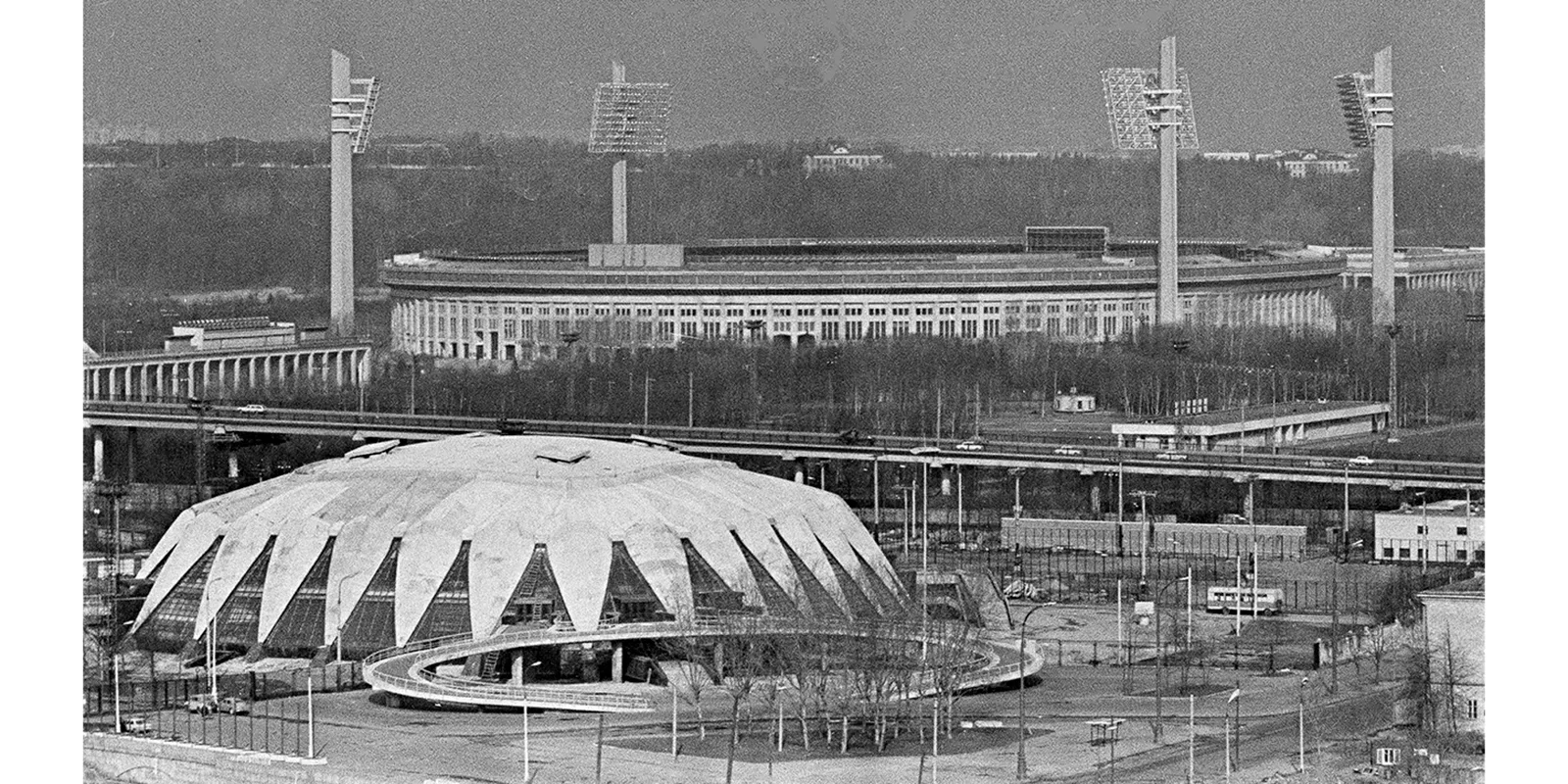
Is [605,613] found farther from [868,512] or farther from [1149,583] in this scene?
[868,512]

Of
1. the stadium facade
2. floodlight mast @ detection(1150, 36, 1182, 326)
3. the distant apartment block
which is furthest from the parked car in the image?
the distant apartment block

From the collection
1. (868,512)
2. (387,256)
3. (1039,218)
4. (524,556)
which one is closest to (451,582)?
(524,556)

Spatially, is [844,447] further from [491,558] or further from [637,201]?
[637,201]

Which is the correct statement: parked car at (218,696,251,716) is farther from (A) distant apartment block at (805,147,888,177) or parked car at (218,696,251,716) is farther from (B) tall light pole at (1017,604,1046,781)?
(A) distant apartment block at (805,147,888,177)

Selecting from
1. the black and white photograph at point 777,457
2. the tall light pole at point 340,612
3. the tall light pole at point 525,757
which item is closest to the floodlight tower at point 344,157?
the black and white photograph at point 777,457

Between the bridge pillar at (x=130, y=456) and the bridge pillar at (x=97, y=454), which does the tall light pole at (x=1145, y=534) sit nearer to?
the bridge pillar at (x=130, y=456)

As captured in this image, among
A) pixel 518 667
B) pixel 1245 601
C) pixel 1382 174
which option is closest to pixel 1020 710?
pixel 518 667

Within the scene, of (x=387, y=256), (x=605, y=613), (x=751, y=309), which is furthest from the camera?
(x=387, y=256)
